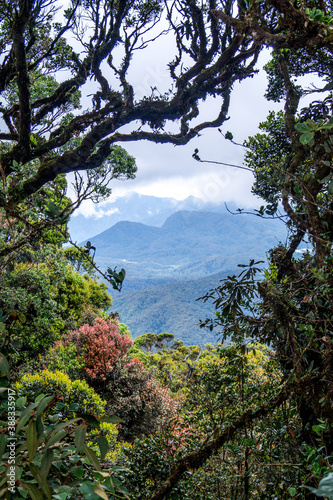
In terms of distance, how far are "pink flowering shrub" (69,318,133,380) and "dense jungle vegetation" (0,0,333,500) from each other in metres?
0.05

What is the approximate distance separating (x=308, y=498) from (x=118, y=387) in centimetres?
801

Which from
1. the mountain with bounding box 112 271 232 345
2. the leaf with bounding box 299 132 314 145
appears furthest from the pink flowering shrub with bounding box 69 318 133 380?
the mountain with bounding box 112 271 232 345

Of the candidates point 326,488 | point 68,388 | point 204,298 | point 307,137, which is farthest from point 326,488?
point 68,388

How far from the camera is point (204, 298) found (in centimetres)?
252

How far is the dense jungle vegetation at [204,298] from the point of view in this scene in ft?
4.00

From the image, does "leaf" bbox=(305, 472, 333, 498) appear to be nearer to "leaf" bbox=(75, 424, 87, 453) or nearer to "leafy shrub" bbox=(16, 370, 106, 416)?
"leaf" bbox=(75, 424, 87, 453)

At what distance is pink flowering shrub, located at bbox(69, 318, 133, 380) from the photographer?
8.98m

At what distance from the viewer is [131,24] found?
627cm

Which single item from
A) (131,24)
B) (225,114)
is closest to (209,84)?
(225,114)

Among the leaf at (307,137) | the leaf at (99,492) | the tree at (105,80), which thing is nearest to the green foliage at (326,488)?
the leaf at (99,492)

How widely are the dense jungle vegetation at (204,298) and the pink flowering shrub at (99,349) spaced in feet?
0.18

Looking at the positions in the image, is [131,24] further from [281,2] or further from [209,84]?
[281,2]

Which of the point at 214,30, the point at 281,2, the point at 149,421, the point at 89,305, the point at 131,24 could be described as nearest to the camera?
the point at 281,2

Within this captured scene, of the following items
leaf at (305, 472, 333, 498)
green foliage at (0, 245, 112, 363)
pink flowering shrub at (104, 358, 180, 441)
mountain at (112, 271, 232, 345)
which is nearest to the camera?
leaf at (305, 472, 333, 498)
